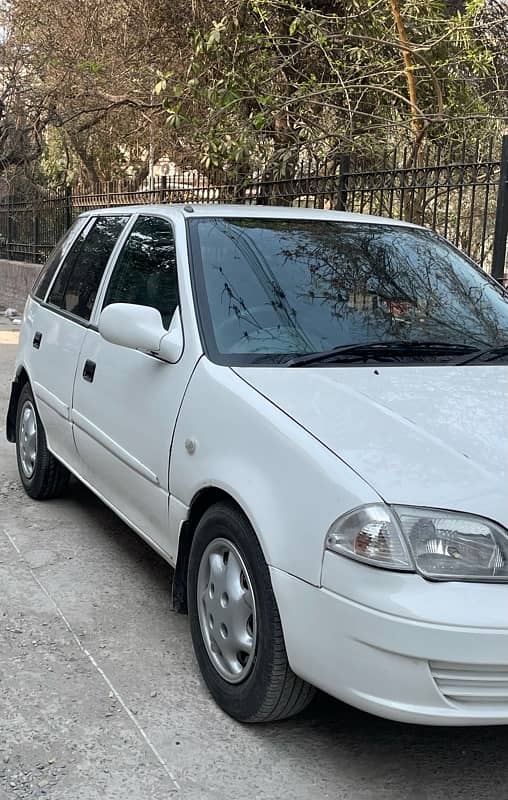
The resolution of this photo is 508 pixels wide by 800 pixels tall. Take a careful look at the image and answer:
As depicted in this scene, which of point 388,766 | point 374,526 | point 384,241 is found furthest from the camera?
point 384,241

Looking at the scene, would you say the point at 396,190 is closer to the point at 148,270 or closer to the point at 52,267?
the point at 52,267

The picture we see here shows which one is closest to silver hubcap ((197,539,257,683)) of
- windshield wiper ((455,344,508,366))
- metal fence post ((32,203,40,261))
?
windshield wiper ((455,344,508,366))

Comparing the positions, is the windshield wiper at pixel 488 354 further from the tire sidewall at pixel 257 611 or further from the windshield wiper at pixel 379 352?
the tire sidewall at pixel 257 611

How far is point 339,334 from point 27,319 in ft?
9.47

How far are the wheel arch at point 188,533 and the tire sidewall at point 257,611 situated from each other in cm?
6

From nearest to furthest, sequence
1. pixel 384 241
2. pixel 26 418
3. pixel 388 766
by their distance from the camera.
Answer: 1. pixel 388 766
2. pixel 384 241
3. pixel 26 418

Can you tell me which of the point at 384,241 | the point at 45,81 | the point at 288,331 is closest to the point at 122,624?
the point at 288,331

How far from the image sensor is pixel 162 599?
4.18 metres

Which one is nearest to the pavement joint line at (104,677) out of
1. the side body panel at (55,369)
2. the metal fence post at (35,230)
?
the side body panel at (55,369)

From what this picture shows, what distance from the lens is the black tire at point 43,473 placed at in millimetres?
5325

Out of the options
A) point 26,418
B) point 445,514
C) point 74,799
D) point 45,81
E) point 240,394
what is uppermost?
point 45,81

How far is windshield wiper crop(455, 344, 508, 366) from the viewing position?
3496 millimetres

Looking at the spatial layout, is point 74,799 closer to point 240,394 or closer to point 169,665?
point 169,665

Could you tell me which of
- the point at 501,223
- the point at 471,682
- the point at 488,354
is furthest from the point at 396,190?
the point at 471,682
